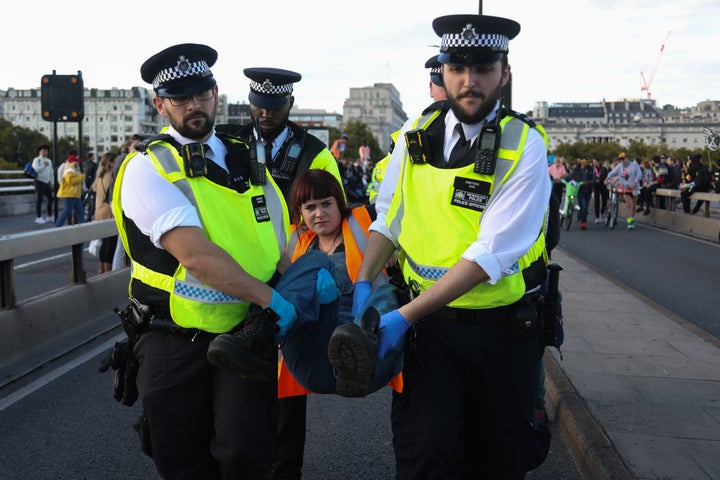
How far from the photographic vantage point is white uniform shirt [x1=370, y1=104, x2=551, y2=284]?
8.96ft

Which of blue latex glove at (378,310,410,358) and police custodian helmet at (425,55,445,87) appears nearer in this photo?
blue latex glove at (378,310,410,358)

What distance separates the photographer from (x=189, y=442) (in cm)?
298

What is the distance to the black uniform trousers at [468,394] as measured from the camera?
2850mm

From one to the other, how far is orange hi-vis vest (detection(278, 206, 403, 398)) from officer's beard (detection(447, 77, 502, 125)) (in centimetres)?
120

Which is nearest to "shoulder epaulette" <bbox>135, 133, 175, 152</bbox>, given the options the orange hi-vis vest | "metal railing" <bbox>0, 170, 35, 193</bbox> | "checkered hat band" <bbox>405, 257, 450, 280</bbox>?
"checkered hat band" <bbox>405, 257, 450, 280</bbox>

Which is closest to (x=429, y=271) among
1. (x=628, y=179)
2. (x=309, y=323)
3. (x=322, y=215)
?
(x=309, y=323)

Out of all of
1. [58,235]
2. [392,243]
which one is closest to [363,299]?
[392,243]

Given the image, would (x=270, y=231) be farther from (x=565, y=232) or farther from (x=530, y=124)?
(x=565, y=232)

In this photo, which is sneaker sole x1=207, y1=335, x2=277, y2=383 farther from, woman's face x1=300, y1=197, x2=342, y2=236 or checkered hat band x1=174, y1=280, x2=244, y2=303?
woman's face x1=300, y1=197, x2=342, y2=236

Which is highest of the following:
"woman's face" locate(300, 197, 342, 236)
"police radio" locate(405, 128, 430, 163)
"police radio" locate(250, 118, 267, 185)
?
"police radio" locate(405, 128, 430, 163)

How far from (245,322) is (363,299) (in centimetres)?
48

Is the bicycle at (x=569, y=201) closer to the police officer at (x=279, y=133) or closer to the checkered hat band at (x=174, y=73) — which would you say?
the police officer at (x=279, y=133)

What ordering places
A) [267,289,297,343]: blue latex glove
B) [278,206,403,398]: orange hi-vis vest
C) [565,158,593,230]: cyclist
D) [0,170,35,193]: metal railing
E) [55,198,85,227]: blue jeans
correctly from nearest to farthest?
[267,289,297,343]: blue latex glove → [278,206,403,398]: orange hi-vis vest → [55,198,85,227]: blue jeans → [565,158,593,230]: cyclist → [0,170,35,193]: metal railing

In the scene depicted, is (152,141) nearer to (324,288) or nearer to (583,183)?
(324,288)
